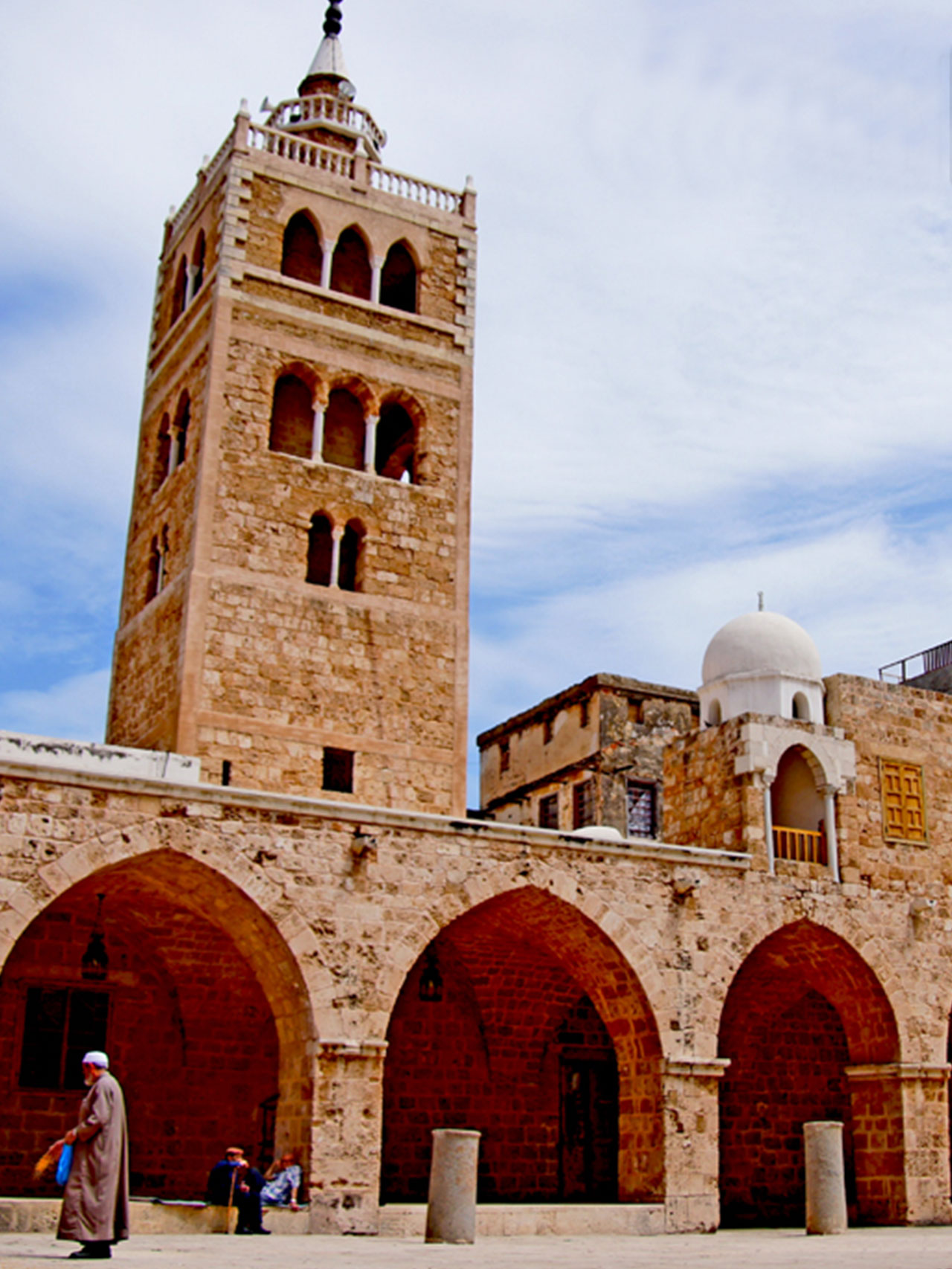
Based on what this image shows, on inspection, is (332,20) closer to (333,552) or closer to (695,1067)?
(333,552)

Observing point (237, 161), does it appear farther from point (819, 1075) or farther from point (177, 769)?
point (819, 1075)

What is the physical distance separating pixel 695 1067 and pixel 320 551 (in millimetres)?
8835

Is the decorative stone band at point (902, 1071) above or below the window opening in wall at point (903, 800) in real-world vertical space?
below

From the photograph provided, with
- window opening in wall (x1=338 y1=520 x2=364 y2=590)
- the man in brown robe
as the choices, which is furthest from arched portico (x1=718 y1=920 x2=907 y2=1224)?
the man in brown robe

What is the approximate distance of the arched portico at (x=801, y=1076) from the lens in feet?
56.9

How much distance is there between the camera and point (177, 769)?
16031 mm

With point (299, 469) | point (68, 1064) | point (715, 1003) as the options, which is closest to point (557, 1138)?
point (715, 1003)

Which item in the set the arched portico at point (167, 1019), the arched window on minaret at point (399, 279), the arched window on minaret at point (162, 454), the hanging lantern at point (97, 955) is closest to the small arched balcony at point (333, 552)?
the arched window on minaret at point (162, 454)

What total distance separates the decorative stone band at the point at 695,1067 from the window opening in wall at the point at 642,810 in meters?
9.01

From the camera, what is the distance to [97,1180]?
27.6 feet

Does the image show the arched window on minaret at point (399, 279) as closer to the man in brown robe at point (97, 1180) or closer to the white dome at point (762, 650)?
the white dome at point (762, 650)

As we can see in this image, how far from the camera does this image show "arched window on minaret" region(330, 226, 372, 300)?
21578mm

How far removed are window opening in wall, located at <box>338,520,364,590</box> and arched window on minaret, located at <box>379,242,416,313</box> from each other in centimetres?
404

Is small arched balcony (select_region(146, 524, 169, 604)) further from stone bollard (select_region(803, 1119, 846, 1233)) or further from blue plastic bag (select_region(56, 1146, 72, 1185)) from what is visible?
blue plastic bag (select_region(56, 1146, 72, 1185))
